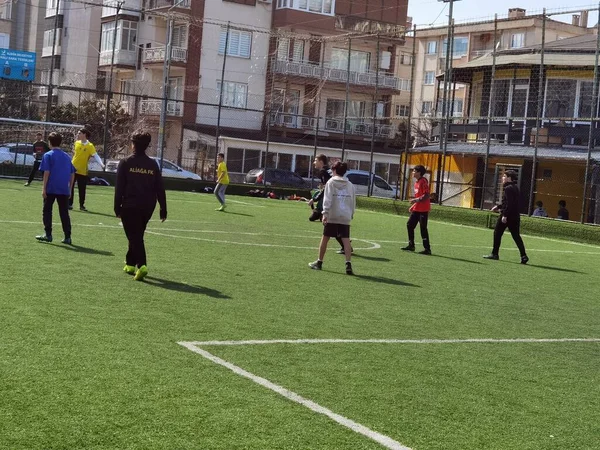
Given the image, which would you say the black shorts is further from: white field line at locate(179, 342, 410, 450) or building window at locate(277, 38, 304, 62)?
building window at locate(277, 38, 304, 62)

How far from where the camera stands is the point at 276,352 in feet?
27.8

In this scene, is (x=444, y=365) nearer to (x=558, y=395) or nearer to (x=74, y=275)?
(x=558, y=395)

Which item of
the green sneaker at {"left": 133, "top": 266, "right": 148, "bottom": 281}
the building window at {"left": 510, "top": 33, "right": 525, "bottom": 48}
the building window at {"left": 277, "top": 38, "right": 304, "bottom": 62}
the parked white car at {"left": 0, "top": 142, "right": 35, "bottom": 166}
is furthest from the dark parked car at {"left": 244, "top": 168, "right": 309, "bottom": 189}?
the green sneaker at {"left": 133, "top": 266, "right": 148, "bottom": 281}

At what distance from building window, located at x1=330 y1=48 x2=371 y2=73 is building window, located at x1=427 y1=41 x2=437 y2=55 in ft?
79.4

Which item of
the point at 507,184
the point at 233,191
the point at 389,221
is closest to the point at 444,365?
the point at 507,184

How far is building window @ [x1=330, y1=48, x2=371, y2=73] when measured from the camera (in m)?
60.8

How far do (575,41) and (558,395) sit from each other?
3826 centimetres

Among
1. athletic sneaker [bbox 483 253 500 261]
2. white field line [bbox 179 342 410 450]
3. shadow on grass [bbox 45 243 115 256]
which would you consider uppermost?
athletic sneaker [bbox 483 253 500 261]

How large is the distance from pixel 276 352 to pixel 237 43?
51782mm

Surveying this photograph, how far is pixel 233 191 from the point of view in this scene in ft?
134

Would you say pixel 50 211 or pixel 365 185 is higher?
pixel 365 185

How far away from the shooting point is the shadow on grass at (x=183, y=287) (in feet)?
38.1

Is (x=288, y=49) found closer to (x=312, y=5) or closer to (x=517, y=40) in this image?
(x=312, y=5)

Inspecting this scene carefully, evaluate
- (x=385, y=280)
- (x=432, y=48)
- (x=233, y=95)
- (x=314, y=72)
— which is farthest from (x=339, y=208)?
(x=432, y=48)
